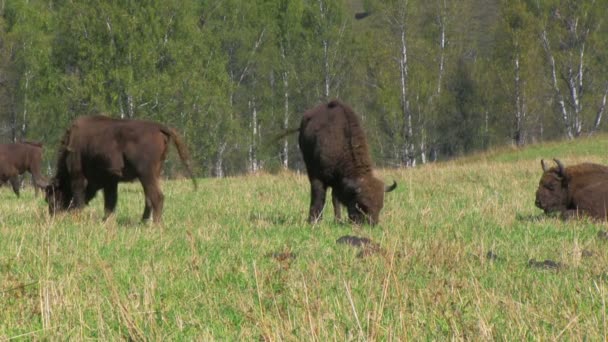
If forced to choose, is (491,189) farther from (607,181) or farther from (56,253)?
(56,253)

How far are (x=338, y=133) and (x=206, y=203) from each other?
3.54 meters

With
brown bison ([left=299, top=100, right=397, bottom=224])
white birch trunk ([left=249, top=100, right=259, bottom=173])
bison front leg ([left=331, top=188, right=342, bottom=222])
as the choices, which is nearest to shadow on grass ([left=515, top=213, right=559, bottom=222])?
brown bison ([left=299, top=100, right=397, bottom=224])

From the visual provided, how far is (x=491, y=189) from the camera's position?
51.1 ft

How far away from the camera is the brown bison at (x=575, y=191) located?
31.4ft

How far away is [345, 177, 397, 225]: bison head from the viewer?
951 cm

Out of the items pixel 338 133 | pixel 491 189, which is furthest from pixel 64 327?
pixel 491 189

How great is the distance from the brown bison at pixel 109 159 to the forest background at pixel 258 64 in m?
24.0

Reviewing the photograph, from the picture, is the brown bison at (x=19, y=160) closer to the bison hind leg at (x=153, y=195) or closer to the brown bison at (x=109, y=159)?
the brown bison at (x=109, y=159)

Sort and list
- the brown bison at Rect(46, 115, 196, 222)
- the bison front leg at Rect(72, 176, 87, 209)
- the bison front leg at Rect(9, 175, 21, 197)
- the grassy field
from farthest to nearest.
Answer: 1. the bison front leg at Rect(9, 175, 21, 197)
2. the bison front leg at Rect(72, 176, 87, 209)
3. the brown bison at Rect(46, 115, 196, 222)
4. the grassy field

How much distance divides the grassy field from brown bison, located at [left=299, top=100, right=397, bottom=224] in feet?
1.67

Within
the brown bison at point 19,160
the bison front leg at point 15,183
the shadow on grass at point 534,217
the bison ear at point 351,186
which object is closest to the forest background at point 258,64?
the brown bison at point 19,160

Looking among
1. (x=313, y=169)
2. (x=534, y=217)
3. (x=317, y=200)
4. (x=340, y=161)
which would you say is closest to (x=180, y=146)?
(x=313, y=169)

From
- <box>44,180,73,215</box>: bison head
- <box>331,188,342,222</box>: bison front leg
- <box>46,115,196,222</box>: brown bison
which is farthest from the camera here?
<box>44,180,73,215</box>: bison head

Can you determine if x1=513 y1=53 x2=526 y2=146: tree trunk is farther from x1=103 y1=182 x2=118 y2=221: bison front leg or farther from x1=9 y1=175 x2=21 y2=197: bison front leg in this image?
x1=103 y1=182 x2=118 y2=221: bison front leg
